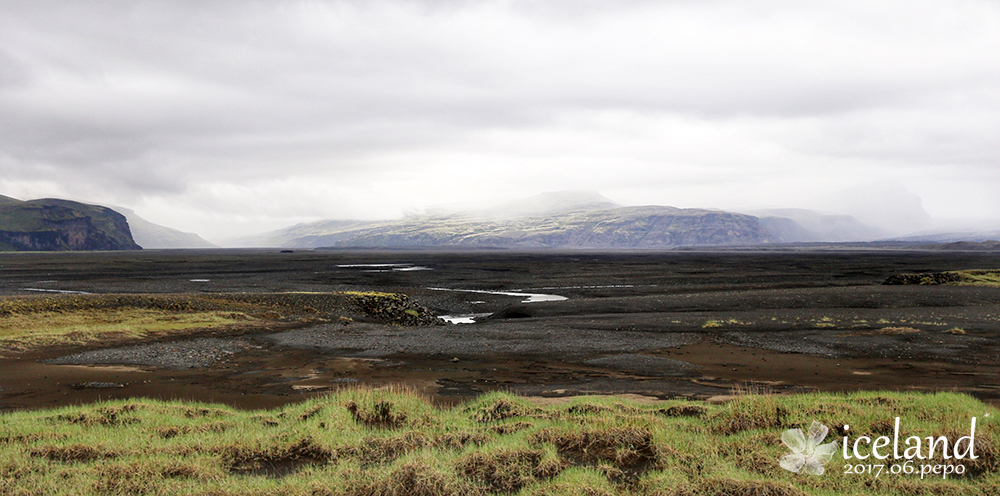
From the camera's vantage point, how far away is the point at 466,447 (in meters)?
9.91

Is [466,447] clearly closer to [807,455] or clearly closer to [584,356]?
[807,455]

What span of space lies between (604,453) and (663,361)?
537 inches

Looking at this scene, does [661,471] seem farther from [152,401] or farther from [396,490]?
[152,401]

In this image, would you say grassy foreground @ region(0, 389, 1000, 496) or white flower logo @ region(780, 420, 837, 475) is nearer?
grassy foreground @ region(0, 389, 1000, 496)

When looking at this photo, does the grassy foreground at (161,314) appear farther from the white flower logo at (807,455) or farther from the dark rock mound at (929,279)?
the dark rock mound at (929,279)

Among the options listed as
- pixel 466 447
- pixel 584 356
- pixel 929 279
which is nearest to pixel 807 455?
pixel 466 447

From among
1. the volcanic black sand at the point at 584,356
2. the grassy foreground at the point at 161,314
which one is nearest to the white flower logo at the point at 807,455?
the volcanic black sand at the point at 584,356

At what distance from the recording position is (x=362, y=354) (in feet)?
80.9

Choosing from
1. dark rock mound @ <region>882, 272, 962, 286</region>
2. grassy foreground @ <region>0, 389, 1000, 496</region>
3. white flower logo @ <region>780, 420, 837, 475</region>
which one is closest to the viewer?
grassy foreground @ <region>0, 389, 1000, 496</region>

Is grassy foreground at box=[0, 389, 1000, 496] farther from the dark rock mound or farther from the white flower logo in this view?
the dark rock mound

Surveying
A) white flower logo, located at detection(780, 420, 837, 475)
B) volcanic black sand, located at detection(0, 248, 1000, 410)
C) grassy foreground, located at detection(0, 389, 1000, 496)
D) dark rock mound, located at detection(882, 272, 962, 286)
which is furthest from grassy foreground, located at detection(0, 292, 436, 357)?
dark rock mound, located at detection(882, 272, 962, 286)

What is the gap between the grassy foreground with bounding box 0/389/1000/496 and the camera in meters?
7.98

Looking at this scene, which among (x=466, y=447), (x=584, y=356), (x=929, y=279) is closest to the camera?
(x=466, y=447)

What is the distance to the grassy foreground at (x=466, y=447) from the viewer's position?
7.98 meters
